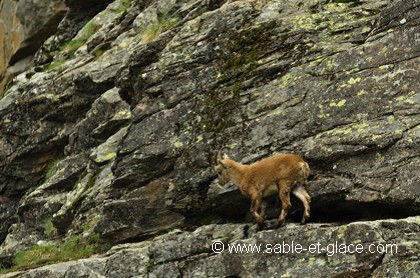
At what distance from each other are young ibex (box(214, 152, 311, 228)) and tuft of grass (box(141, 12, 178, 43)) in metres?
8.51

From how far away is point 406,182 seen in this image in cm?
1414

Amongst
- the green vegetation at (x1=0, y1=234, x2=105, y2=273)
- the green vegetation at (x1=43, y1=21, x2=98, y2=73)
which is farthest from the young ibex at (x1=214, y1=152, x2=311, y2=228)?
the green vegetation at (x1=43, y1=21, x2=98, y2=73)

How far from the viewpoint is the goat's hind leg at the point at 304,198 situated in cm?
1490

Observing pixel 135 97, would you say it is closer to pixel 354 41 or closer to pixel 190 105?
pixel 190 105

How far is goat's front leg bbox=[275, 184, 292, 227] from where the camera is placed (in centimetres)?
1508

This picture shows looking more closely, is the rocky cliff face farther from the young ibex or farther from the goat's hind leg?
the young ibex

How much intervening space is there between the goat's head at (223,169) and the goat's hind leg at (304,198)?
1610 millimetres

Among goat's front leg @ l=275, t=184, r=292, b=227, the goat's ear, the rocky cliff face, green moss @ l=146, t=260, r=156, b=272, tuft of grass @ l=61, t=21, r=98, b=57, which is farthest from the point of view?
tuft of grass @ l=61, t=21, r=98, b=57

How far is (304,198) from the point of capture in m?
15.2

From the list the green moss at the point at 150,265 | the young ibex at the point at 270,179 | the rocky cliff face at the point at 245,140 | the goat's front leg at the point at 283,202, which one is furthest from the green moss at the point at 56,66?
the goat's front leg at the point at 283,202

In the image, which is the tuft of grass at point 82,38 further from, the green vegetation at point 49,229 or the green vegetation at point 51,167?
the green vegetation at point 49,229

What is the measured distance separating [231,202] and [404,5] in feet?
20.2

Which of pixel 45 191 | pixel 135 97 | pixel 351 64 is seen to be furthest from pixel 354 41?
pixel 45 191

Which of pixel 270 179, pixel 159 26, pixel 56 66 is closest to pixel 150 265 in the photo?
pixel 270 179
